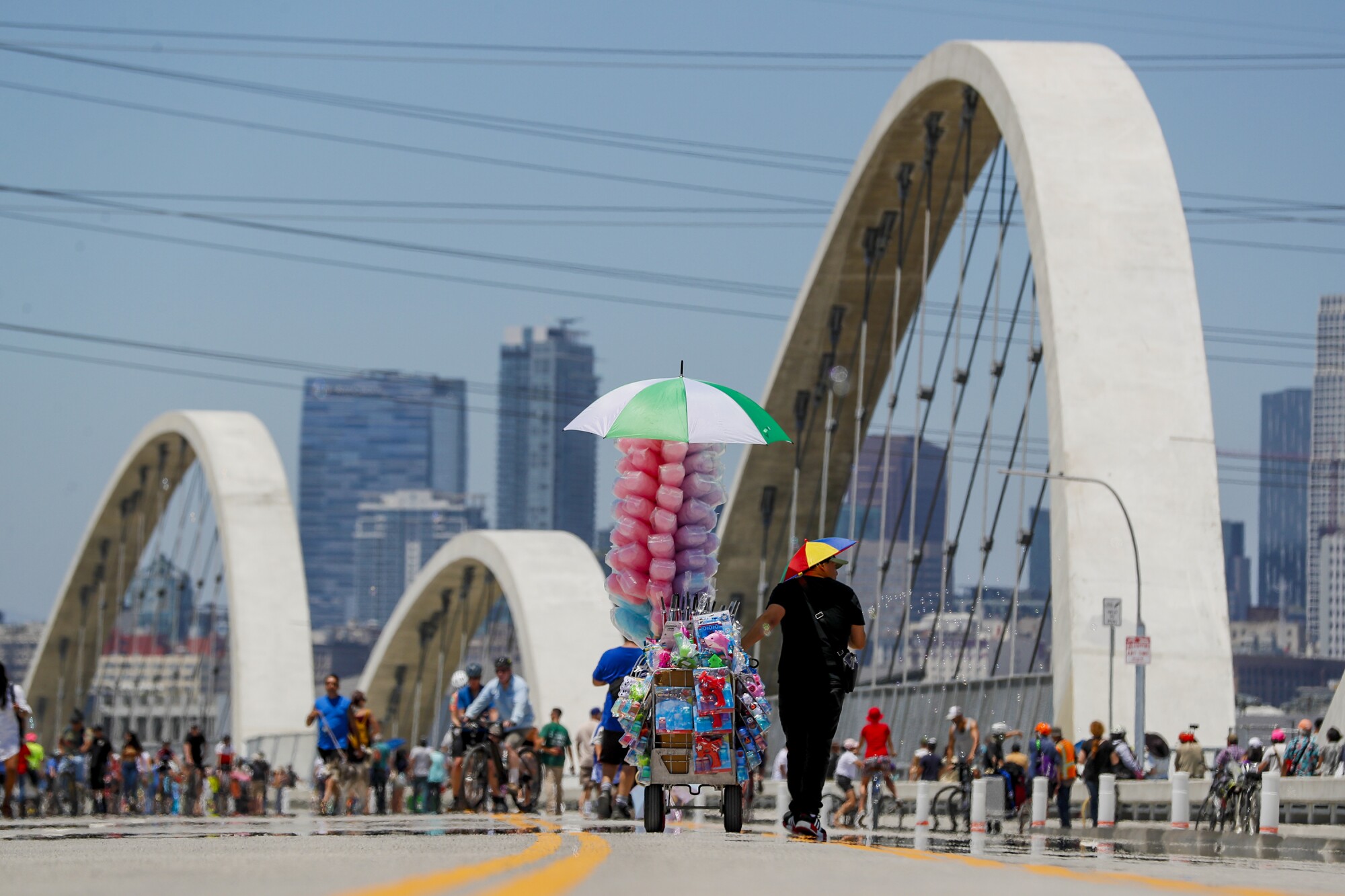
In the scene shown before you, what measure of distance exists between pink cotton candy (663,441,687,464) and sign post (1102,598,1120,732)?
10373mm

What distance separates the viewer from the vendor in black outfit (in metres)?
10.8

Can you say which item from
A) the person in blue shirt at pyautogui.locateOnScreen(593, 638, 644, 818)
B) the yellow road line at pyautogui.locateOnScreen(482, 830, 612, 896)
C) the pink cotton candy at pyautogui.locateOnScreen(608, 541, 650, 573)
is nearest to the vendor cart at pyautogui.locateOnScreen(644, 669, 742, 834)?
the person in blue shirt at pyautogui.locateOnScreen(593, 638, 644, 818)

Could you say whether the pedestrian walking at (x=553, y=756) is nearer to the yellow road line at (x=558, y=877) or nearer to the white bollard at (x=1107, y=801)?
the white bollard at (x=1107, y=801)

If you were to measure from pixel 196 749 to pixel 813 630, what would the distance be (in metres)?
16.9

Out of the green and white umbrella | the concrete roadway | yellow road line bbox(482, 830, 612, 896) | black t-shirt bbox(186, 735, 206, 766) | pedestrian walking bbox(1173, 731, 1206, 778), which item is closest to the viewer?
yellow road line bbox(482, 830, 612, 896)

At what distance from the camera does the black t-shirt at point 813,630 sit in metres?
10.8

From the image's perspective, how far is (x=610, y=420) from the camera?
13.6 meters

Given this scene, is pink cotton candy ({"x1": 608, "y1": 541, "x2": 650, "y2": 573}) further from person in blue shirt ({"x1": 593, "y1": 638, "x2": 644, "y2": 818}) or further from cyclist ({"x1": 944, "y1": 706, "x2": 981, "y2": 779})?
cyclist ({"x1": 944, "y1": 706, "x2": 981, "y2": 779})

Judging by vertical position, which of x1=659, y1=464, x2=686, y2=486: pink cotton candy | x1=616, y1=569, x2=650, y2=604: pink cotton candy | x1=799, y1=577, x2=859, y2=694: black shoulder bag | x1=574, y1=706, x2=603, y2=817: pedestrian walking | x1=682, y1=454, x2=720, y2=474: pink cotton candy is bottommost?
x1=574, y1=706, x2=603, y2=817: pedestrian walking

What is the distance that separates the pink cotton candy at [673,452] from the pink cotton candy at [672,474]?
0.04 m

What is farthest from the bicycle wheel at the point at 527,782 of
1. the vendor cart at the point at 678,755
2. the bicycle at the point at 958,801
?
the vendor cart at the point at 678,755

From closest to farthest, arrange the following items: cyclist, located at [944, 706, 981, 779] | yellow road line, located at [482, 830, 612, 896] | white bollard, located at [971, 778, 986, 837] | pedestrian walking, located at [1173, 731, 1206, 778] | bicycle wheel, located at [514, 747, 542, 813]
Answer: yellow road line, located at [482, 830, 612, 896] < white bollard, located at [971, 778, 986, 837] < bicycle wheel, located at [514, 747, 542, 813] < pedestrian walking, located at [1173, 731, 1206, 778] < cyclist, located at [944, 706, 981, 779]

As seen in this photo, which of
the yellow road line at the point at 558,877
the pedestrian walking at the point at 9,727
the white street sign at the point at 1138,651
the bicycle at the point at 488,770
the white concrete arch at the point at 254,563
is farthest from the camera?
the white concrete arch at the point at 254,563

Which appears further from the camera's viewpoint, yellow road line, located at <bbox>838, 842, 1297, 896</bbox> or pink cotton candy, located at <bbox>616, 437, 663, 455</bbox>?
pink cotton candy, located at <bbox>616, 437, 663, 455</bbox>
